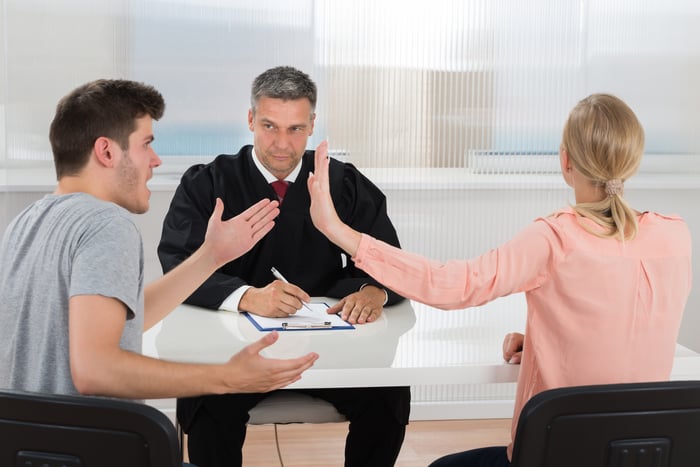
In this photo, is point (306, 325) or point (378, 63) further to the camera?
point (378, 63)

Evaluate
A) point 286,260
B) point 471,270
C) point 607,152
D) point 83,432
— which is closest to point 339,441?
point 286,260

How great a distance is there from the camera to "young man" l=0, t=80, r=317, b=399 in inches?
64.0

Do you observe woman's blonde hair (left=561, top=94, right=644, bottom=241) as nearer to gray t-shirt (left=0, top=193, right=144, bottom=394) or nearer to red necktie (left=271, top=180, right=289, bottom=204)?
gray t-shirt (left=0, top=193, right=144, bottom=394)

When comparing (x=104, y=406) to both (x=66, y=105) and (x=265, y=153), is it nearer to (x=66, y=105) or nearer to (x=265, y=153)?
(x=66, y=105)

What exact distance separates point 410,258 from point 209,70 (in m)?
2.38

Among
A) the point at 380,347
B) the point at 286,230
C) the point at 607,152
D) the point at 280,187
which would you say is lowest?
the point at 380,347

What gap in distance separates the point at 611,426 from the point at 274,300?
3.65 feet

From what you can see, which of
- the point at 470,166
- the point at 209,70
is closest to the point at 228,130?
the point at 209,70

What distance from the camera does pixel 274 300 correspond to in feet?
8.18

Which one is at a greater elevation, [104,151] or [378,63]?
[378,63]

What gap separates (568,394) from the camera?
1.55m

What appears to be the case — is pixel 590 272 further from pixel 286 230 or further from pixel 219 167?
pixel 219 167

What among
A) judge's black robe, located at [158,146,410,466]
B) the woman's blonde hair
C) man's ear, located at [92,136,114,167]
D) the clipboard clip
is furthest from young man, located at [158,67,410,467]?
man's ear, located at [92,136,114,167]

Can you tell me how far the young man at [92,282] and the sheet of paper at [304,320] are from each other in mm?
544
